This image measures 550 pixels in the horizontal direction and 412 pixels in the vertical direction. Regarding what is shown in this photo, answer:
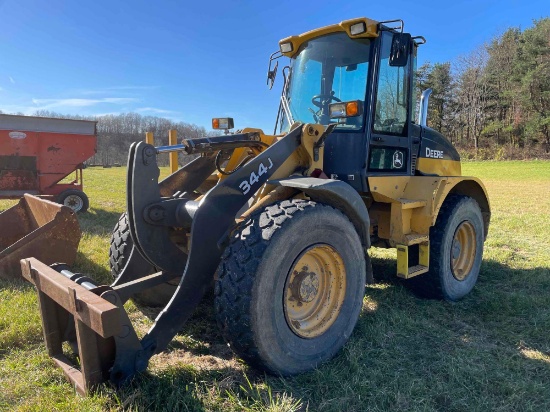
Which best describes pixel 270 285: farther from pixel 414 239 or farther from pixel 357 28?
pixel 357 28

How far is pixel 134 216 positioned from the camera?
291 centimetres

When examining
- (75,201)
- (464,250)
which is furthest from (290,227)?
(75,201)

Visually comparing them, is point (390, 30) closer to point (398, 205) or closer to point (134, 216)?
point (398, 205)

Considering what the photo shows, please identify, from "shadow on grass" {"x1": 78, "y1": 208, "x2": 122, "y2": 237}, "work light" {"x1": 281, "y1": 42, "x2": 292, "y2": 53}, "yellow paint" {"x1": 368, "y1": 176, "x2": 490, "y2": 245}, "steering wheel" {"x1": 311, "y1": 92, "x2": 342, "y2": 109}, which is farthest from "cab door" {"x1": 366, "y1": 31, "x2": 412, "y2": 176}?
"shadow on grass" {"x1": 78, "y1": 208, "x2": 122, "y2": 237}

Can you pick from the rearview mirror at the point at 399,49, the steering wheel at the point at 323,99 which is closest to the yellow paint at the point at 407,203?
the steering wheel at the point at 323,99

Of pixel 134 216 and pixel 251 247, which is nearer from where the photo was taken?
pixel 251 247

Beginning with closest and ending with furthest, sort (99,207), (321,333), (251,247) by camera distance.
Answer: (251,247), (321,333), (99,207)

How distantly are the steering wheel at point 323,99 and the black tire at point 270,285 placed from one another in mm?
1475

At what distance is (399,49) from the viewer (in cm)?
366

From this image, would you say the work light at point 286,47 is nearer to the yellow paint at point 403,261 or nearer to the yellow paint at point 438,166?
the yellow paint at point 438,166

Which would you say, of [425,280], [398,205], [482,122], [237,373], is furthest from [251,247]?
[482,122]

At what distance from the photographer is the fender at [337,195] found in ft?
9.78

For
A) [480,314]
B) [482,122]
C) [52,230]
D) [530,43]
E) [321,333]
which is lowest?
[480,314]

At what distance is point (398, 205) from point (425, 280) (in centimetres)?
90
